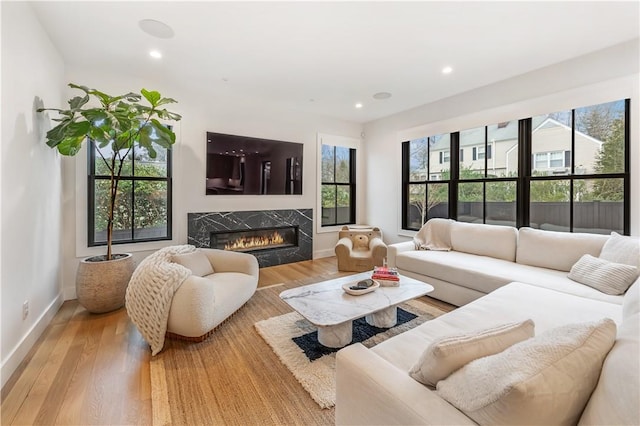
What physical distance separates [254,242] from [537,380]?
421 centimetres

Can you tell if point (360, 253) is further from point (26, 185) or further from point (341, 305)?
point (26, 185)

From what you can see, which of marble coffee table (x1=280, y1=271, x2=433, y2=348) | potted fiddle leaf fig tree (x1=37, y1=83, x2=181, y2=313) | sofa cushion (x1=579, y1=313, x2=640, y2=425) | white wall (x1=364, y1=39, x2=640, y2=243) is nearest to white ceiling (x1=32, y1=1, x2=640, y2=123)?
white wall (x1=364, y1=39, x2=640, y2=243)

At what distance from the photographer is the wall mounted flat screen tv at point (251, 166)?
4109 mm

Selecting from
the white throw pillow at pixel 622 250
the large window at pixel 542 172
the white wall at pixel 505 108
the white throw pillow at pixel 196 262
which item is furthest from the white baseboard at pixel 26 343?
the large window at pixel 542 172

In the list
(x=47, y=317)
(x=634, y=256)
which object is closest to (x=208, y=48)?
(x=47, y=317)

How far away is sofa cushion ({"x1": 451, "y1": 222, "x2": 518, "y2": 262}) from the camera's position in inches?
126

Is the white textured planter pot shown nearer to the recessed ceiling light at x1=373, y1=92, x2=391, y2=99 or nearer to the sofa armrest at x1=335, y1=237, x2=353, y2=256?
the sofa armrest at x1=335, y1=237, x2=353, y2=256

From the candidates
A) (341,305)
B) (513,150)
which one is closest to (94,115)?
(341,305)

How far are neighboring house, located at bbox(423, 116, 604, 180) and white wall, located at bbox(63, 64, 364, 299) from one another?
2.01 m

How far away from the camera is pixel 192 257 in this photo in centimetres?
277

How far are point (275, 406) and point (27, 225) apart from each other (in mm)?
2418

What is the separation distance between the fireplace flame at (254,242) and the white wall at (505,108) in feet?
6.56

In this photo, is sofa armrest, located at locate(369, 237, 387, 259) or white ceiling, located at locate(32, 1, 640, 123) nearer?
white ceiling, located at locate(32, 1, 640, 123)

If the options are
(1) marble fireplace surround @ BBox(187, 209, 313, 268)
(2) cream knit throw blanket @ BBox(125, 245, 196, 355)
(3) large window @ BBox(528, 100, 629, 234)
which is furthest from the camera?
(1) marble fireplace surround @ BBox(187, 209, 313, 268)
